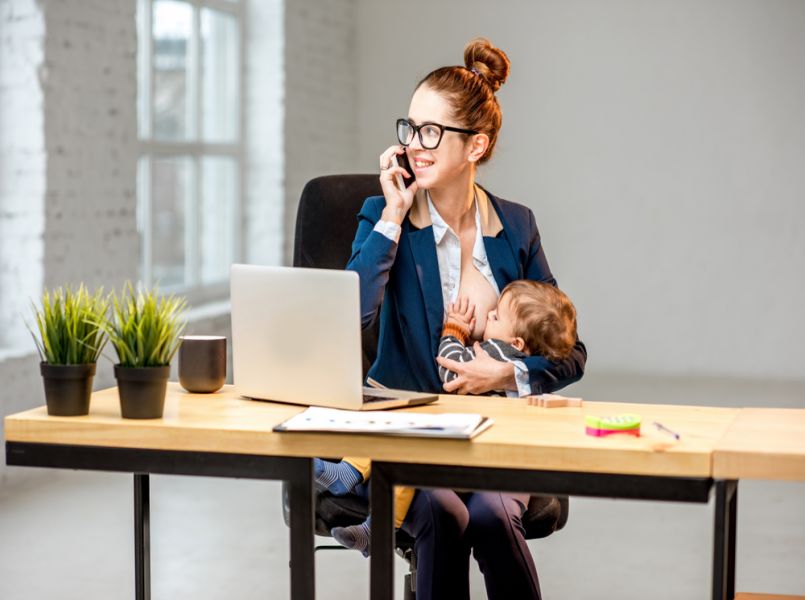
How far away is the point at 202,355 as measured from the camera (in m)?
2.17

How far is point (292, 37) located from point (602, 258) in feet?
7.46

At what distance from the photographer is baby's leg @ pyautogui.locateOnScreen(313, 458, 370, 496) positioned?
2223 mm

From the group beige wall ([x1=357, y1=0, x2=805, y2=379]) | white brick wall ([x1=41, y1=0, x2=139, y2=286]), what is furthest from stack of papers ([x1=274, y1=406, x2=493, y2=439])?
Answer: beige wall ([x1=357, y1=0, x2=805, y2=379])

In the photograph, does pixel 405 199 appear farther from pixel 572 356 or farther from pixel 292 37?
pixel 292 37

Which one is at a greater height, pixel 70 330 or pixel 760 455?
pixel 70 330

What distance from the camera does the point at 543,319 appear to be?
2303mm

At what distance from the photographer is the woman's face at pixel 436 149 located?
2414 mm

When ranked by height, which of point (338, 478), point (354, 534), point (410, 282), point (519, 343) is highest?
point (410, 282)

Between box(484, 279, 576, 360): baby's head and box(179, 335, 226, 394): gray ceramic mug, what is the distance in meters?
0.57

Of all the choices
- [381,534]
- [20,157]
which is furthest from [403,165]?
[20,157]

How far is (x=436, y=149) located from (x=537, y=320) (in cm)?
41

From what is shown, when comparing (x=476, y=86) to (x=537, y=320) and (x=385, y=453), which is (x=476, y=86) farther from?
(x=385, y=453)

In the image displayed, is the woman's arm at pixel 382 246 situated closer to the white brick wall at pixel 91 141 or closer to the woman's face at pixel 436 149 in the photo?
the woman's face at pixel 436 149

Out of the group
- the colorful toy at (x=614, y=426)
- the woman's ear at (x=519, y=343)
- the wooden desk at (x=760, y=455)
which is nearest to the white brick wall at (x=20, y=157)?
the woman's ear at (x=519, y=343)
